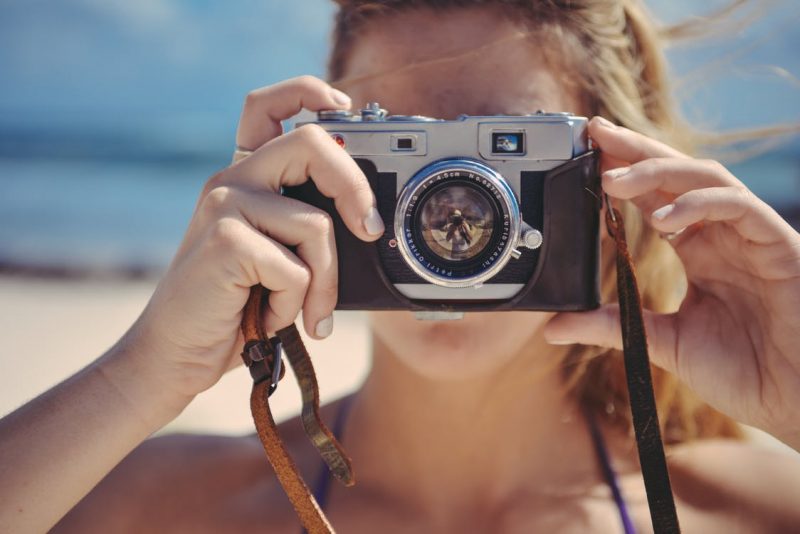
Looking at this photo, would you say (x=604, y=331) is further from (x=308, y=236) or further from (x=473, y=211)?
(x=308, y=236)

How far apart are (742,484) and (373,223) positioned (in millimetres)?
1080

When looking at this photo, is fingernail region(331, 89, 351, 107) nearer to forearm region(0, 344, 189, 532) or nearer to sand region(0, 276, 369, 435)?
forearm region(0, 344, 189, 532)

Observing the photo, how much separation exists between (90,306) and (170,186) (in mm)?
5549

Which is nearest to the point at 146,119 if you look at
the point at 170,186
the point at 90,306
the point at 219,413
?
the point at 170,186

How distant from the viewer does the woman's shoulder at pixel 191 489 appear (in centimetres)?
186

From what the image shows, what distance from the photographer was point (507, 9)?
1789 millimetres

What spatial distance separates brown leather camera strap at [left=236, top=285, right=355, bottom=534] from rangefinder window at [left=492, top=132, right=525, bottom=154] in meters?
0.49

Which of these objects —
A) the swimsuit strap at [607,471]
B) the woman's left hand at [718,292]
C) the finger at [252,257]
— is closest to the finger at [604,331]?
the woman's left hand at [718,292]

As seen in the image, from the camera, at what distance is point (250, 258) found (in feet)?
4.55

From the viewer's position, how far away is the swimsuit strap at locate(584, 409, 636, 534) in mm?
1820

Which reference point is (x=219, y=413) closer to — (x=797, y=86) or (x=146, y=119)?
(x=797, y=86)

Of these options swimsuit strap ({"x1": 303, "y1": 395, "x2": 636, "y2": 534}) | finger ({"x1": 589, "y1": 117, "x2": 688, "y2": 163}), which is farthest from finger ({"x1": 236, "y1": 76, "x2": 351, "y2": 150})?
swimsuit strap ({"x1": 303, "y1": 395, "x2": 636, "y2": 534})

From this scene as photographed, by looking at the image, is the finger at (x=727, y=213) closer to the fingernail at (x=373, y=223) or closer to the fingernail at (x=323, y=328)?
the fingernail at (x=373, y=223)

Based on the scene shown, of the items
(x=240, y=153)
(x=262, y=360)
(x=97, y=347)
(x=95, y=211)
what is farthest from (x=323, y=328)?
(x=95, y=211)
